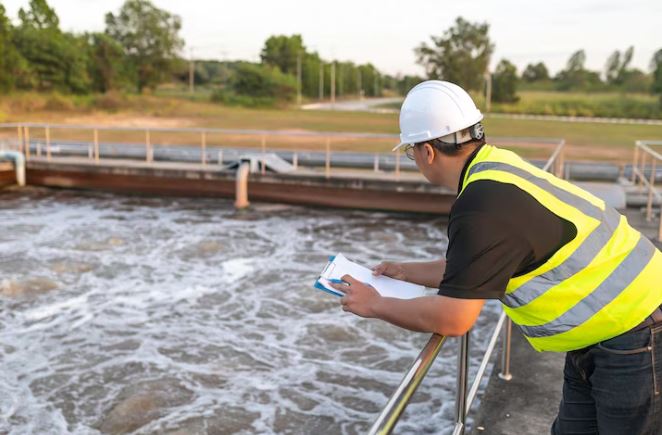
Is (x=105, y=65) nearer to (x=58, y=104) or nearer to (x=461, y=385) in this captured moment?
(x=58, y=104)

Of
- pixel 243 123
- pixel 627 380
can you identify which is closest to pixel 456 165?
pixel 627 380

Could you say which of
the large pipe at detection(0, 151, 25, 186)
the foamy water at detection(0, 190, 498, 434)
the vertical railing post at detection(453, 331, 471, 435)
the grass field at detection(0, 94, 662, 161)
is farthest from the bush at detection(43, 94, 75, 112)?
the vertical railing post at detection(453, 331, 471, 435)

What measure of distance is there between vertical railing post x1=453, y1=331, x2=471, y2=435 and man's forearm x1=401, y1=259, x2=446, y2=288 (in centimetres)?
21

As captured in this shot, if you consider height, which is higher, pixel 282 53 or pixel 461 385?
pixel 282 53

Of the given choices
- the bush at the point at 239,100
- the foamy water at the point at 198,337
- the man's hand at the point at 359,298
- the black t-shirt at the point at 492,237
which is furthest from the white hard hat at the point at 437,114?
the bush at the point at 239,100

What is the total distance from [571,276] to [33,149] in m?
21.7

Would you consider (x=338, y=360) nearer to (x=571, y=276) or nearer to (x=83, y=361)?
(x=83, y=361)

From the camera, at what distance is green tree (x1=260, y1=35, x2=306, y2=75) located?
85.1 metres

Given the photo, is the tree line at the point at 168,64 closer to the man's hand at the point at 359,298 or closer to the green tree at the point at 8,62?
the green tree at the point at 8,62

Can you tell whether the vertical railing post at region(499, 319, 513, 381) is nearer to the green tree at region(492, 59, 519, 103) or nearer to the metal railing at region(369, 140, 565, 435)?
the metal railing at region(369, 140, 565, 435)

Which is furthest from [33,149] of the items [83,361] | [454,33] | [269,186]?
[454,33]

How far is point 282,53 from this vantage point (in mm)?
85812

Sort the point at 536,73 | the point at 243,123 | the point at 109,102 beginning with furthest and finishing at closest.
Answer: the point at 536,73, the point at 109,102, the point at 243,123

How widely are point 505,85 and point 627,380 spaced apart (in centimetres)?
6650
